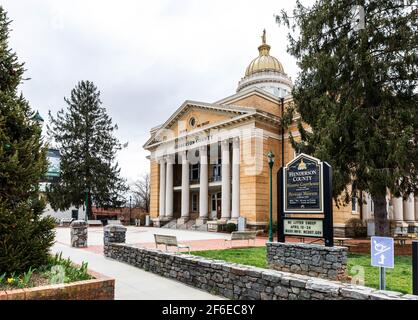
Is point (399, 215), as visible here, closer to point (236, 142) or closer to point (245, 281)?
point (236, 142)

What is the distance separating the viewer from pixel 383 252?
19.3 feet

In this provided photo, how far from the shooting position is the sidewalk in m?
7.05

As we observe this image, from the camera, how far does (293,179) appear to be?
947 cm

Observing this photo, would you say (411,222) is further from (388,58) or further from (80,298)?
(80,298)

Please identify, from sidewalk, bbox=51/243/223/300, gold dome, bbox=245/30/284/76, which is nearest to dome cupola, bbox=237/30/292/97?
gold dome, bbox=245/30/284/76

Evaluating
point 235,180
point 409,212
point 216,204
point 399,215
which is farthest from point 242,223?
point 409,212

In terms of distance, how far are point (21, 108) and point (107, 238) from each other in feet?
24.2

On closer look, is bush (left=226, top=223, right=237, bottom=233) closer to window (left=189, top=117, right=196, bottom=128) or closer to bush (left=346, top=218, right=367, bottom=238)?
bush (left=346, top=218, right=367, bottom=238)

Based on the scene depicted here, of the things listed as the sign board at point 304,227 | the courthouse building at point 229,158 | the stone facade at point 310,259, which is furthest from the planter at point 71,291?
the courthouse building at point 229,158

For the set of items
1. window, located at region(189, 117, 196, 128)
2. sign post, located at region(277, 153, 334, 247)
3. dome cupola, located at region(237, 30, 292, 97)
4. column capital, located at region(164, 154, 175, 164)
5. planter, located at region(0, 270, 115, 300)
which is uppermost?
dome cupola, located at region(237, 30, 292, 97)

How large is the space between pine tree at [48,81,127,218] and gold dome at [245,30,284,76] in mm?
20427

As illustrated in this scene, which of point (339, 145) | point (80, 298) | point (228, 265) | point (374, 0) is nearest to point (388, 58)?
A: point (374, 0)

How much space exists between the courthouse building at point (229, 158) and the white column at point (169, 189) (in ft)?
0.35

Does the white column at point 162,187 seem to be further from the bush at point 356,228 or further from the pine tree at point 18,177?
the pine tree at point 18,177
